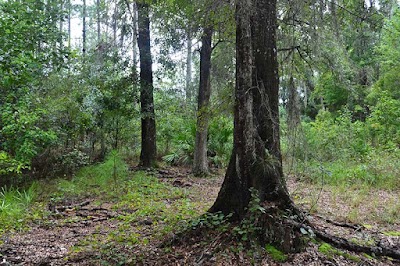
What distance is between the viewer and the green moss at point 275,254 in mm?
3534

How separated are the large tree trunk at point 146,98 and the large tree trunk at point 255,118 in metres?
6.40

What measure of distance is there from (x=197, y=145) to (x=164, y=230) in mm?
5960

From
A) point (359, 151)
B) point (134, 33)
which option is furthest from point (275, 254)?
point (359, 151)

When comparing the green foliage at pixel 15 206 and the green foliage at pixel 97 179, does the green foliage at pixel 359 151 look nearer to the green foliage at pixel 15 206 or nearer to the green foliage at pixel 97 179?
the green foliage at pixel 97 179

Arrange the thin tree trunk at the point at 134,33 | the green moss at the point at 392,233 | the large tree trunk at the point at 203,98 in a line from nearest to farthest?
the green moss at the point at 392,233 < the thin tree trunk at the point at 134,33 < the large tree trunk at the point at 203,98

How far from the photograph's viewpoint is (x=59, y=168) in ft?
28.9

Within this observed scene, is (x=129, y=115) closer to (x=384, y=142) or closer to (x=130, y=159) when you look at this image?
(x=130, y=159)

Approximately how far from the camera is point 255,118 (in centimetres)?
412

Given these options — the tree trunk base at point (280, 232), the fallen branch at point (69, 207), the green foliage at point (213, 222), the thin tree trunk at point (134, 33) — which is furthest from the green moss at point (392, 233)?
the thin tree trunk at point (134, 33)

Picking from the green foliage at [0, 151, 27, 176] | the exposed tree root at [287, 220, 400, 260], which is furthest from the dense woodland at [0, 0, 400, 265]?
the green foliage at [0, 151, 27, 176]

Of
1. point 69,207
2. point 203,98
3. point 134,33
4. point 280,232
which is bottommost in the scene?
point 69,207

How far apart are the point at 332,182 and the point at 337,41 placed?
183 inches

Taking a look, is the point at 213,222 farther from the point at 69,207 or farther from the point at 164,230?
the point at 69,207

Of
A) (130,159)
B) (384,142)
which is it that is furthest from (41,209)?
(384,142)
